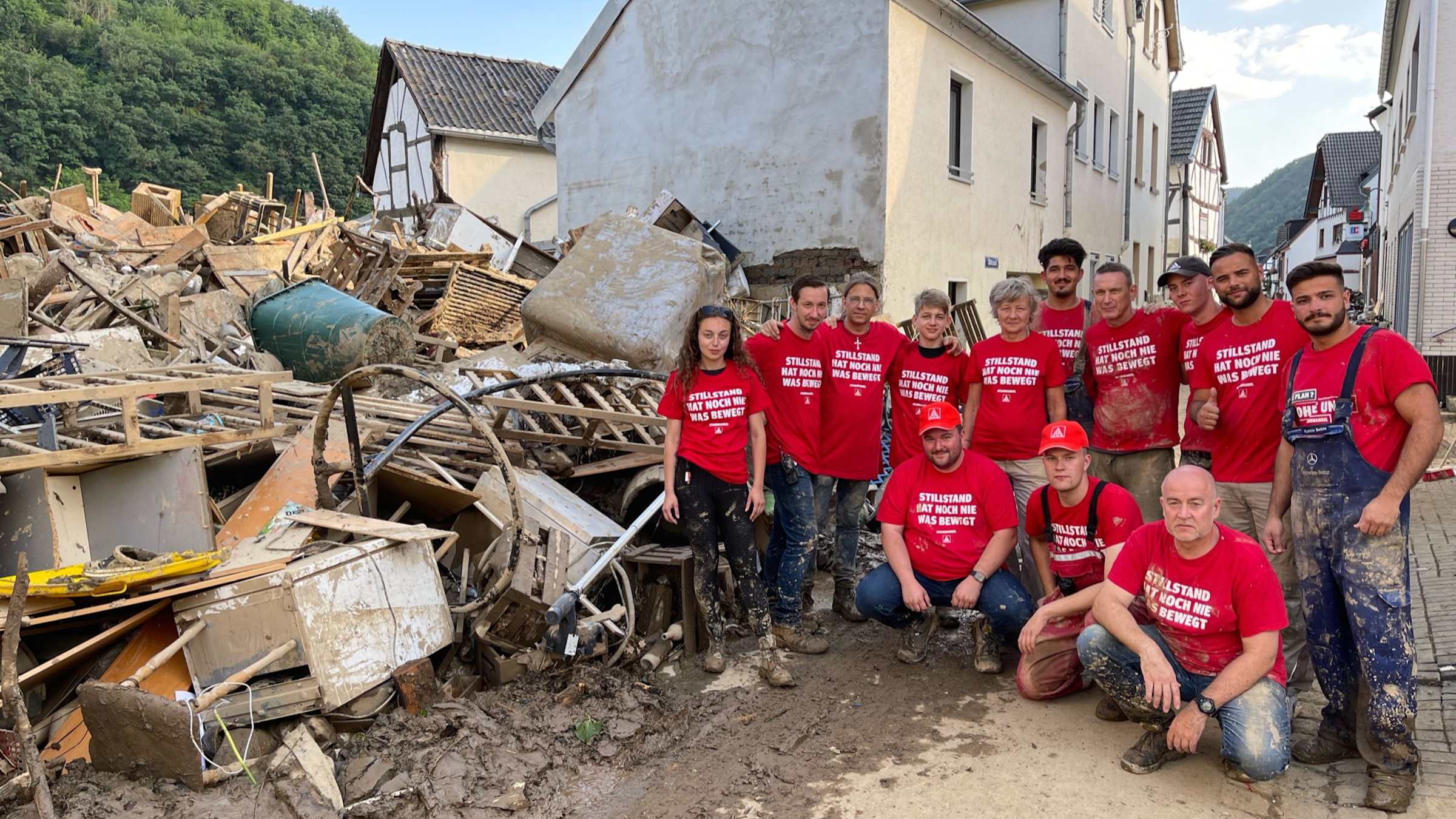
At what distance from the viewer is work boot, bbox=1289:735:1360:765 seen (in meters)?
3.32

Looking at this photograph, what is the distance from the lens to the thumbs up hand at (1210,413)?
3854 millimetres

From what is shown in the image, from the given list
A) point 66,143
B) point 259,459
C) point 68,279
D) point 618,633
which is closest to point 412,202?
point 68,279

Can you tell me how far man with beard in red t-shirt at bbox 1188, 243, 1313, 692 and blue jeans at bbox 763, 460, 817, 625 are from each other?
1.87 metres

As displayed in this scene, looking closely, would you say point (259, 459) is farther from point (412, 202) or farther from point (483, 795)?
point (412, 202)

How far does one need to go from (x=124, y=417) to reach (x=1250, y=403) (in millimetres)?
5134

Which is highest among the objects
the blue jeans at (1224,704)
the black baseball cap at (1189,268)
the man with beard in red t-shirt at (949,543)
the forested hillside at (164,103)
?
the forested hillside at (164,103)

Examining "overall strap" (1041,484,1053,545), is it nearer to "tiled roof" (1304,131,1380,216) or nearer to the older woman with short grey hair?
the older woman with short grey hair

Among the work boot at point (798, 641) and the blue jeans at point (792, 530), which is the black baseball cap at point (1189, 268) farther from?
the work boot at point (798, 641)

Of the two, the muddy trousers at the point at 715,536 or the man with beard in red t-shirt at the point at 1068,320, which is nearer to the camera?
the muddy trousers at the point at 715,536

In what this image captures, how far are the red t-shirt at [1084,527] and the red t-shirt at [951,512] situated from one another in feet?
0.67

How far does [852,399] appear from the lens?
4871 millimetres

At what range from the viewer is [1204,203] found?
39.8m

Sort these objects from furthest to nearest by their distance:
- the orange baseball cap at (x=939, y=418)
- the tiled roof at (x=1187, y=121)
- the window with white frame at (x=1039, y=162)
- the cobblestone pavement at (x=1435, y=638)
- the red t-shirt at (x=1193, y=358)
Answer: the tiled roof at (x=1187, y=121)
the window with white frame at (x=1039, y=162)
the orange baseball cap at (x=939, y=418)
the red t-shirt at (x=1193, y=358)
the cobblestone pavement at (x=1435, y=638)

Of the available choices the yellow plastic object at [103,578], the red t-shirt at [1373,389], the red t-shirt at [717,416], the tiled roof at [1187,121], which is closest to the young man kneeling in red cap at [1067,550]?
the red t-shirt at [1373,389]
